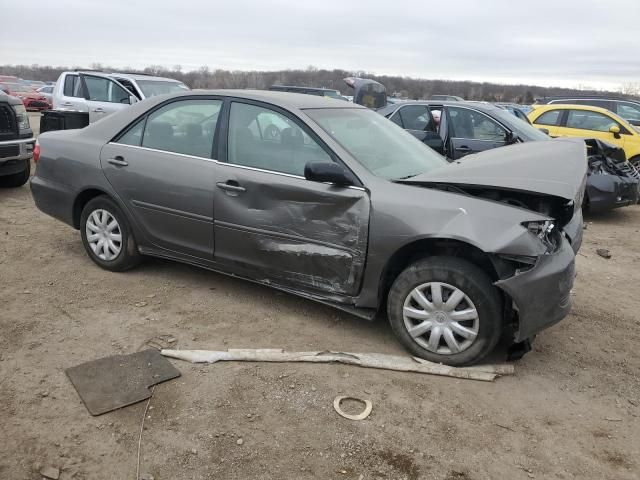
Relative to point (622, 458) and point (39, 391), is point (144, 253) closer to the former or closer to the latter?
point (39, 391)

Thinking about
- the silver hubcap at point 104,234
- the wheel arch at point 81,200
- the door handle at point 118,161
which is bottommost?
the silver hubcap at point 104,234

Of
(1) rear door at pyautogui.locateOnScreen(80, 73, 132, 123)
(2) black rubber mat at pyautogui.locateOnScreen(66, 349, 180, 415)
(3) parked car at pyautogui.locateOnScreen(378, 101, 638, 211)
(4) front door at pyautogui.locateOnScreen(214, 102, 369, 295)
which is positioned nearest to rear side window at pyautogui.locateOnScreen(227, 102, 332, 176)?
(4) front door at pyautogui.locateOnScreen(214, 102, 369, 295)

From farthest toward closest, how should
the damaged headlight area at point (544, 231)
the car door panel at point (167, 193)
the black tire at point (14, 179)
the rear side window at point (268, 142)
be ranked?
the black tire at point (14, 179)
the car door panel at point (167, 193)
the rear side window at point (268, 142)
the damaged headlight area at point (544, 231)

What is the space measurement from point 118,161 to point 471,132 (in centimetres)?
543

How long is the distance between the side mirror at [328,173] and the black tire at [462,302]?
2.29 ft

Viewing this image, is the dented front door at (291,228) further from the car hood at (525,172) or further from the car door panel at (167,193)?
the car hood at (525,172)

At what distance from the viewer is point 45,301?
420 centimetres

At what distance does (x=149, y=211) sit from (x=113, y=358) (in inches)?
54.7

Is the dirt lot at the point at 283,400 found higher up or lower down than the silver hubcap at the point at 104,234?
lower down

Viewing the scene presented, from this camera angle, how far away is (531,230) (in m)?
3.24

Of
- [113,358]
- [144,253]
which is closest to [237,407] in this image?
[113,358]

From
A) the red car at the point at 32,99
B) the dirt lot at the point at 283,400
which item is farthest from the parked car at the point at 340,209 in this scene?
the red car at the point at 32,99

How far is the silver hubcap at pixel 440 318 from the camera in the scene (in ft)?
10.8

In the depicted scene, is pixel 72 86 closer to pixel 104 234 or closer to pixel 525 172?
pixel 104 234
